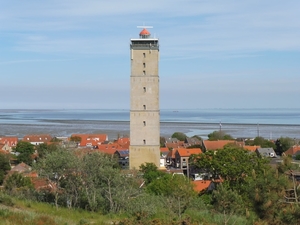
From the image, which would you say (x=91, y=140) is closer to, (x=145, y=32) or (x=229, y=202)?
(x=145, y=32)

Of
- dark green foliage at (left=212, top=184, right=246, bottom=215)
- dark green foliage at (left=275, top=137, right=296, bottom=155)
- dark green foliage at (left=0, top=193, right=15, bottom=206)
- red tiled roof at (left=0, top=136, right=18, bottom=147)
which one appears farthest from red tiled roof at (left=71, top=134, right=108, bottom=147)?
dark green foliage at (left=212, top=184, right=246, bottom=215)

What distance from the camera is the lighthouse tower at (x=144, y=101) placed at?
35.7 meters

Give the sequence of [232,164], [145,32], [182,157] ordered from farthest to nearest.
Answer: [182,157]
[145,32]
[232,164]

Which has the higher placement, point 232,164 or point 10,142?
point 232,164

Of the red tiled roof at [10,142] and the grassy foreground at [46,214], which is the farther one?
the red tiled roof at [10,142]

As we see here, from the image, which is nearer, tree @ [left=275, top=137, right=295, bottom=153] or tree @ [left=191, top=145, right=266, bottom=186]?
tree @ [left=191, top=145, right=266, bottom=186]

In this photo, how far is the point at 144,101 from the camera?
36094 millimetres

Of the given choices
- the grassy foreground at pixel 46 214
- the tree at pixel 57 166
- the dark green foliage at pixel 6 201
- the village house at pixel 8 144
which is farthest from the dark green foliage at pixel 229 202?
the village house at pixel 8 144

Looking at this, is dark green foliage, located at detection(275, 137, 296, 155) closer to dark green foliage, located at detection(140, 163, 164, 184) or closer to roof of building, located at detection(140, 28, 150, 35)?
dark green foliage, located at detection(140, 163, 164, 184)

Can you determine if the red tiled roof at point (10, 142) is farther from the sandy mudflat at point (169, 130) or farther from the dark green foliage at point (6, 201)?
the dark green foliage at point (6, 201)

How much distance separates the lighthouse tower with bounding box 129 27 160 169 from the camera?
35719mm

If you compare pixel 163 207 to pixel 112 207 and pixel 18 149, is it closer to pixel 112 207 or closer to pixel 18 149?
pixel 112 207

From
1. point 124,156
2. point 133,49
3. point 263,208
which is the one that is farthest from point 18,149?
point 263,208

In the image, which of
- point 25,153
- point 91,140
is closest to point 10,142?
point 91,140
